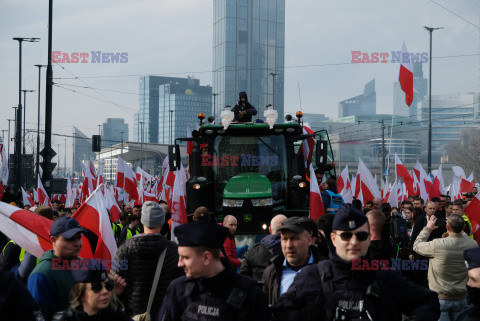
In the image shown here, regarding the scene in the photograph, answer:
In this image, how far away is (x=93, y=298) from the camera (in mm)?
4336

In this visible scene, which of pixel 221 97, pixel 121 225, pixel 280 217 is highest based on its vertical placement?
pixel 221 97

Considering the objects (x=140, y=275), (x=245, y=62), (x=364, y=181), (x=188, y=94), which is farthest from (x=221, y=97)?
(x=140, y=275)

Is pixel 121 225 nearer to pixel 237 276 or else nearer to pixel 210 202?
pixel 210 202

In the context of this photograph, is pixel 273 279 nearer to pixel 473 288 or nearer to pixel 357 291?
pixel 357 291

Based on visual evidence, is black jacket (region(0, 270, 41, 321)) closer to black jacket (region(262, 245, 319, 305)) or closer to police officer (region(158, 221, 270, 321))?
police officer (region(158, 221, 270, 321))

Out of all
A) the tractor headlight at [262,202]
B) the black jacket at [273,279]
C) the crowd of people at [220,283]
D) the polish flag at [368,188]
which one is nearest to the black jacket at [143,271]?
Answer: the crowd of people at [220,283]

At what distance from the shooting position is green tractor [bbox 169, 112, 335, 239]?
37.9 feet

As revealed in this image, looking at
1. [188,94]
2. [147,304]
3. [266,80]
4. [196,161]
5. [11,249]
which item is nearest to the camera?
[147,304]

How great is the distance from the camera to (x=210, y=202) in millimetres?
12258

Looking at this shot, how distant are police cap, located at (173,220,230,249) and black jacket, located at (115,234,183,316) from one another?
1.77 m

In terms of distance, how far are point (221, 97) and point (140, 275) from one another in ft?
524

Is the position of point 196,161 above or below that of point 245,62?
below

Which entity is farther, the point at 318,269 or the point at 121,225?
the point at 121,225

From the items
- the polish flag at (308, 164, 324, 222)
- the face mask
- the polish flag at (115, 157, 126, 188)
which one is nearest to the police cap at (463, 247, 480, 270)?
the face mask
